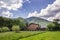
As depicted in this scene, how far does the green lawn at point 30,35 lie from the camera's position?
98.0 inches

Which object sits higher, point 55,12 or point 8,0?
point 8,0

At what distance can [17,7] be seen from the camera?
274 cm

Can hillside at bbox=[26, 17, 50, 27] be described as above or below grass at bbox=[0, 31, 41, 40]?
above

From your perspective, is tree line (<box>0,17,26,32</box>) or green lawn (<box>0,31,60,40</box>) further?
tree line (<box>0,17,26,32</box>)

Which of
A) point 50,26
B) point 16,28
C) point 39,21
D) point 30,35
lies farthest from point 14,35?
point 50,26

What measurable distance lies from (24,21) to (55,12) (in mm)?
536

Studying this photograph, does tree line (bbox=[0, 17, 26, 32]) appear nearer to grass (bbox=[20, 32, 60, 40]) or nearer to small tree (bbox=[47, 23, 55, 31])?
grass (bbox=[20, 32, 60, 40])

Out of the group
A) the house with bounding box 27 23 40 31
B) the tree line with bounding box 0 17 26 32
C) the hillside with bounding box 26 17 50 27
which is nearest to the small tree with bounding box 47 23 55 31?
the hillside with bounding box 26 17 50 27

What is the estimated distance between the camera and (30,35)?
2.55 m

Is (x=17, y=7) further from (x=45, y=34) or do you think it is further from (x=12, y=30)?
(x=45, y=34)

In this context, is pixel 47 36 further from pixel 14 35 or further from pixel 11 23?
pixel 11 23

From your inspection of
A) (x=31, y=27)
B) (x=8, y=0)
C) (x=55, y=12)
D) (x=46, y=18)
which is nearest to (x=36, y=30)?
(x=31, y=27)

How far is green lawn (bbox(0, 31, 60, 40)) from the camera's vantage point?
2.49 m

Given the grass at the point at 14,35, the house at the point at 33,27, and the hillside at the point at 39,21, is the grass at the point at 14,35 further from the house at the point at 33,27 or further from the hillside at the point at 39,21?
the hillside at the point at 39,21
